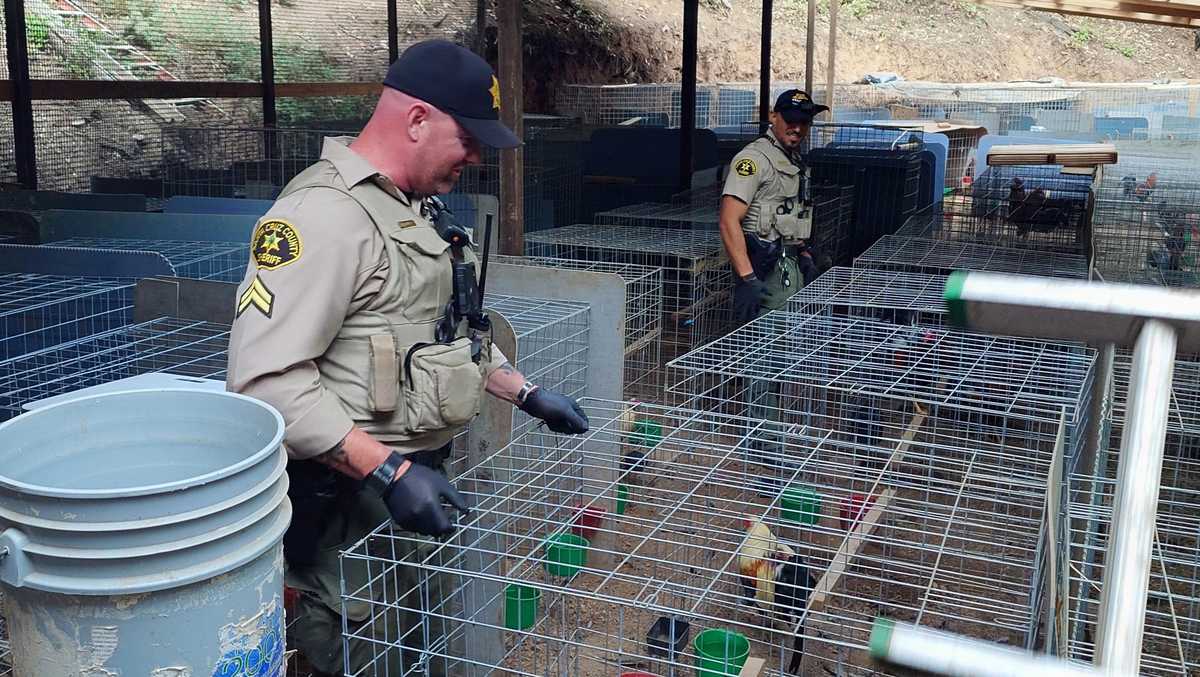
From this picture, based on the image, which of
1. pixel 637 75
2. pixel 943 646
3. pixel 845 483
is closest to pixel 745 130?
pixel 637 75

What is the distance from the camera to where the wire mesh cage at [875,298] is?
4.90 m

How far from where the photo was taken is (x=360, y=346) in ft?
7.98

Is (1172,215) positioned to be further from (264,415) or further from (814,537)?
(264,415)

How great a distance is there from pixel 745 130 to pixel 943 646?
1618cm

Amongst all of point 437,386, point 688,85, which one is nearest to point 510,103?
point 437,386

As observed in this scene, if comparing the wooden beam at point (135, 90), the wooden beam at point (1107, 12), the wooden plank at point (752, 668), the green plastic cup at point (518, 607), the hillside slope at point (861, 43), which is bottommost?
the green plastic cup at point (518, 607)

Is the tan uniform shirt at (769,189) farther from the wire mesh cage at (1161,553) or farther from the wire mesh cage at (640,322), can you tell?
the wire mesh cage at (1161,553)

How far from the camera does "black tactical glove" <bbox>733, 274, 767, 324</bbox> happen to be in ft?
18.6

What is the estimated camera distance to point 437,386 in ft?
8.18

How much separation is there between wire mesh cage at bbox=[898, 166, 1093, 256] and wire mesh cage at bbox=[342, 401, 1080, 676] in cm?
305

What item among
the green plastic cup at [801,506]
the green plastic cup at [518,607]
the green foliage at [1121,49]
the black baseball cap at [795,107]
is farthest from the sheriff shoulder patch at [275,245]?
the green foliage at [1121,49]

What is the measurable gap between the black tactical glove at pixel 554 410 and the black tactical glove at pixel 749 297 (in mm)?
2826

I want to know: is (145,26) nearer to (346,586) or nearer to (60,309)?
(60,309)

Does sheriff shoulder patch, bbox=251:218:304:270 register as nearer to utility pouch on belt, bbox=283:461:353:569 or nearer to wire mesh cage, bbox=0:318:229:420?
utility pouch on belt, bbox=283:461:353:569
